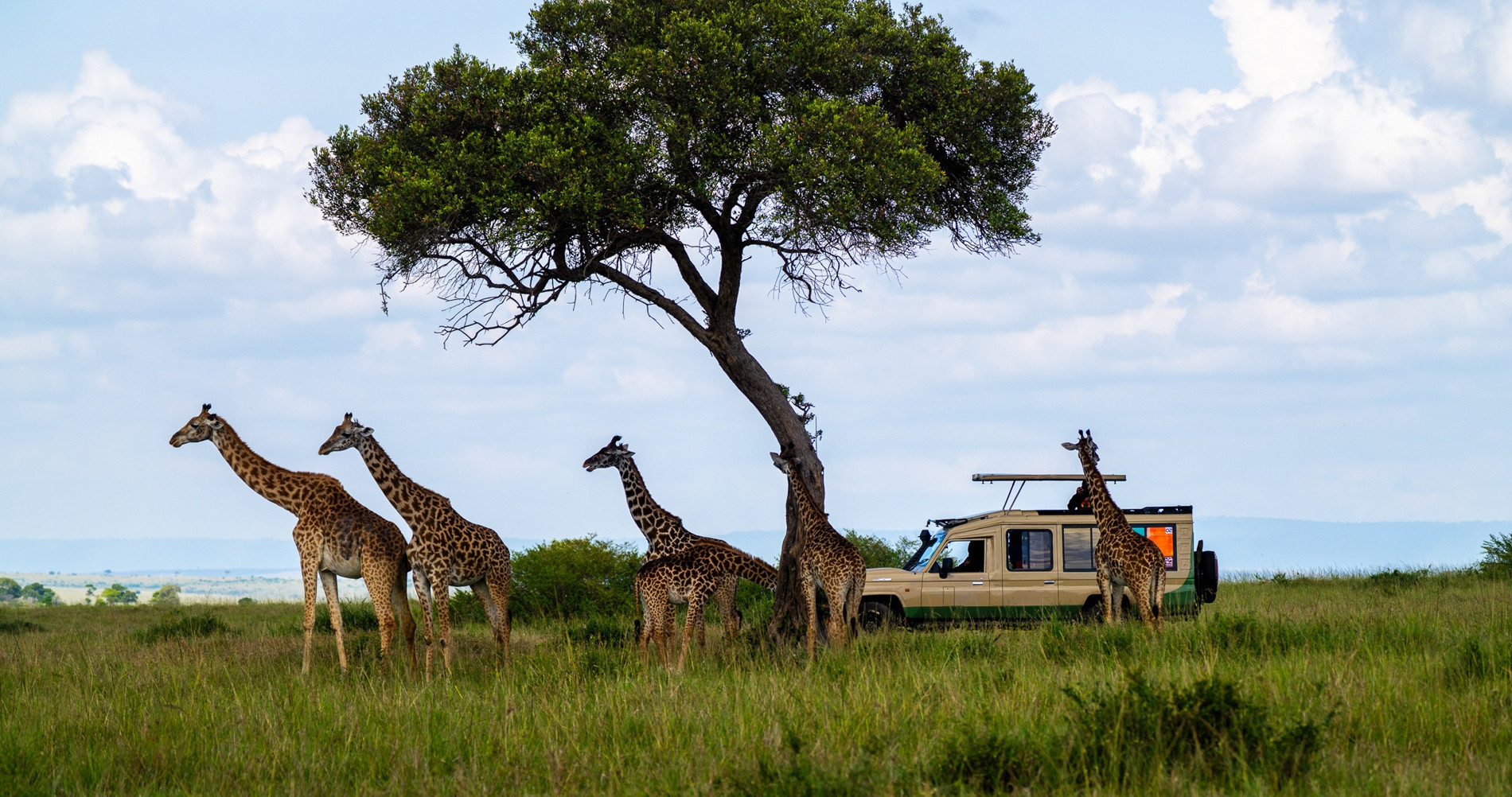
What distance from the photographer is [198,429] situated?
48.9ft

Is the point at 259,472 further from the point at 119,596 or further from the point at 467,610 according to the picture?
the point at 119,596

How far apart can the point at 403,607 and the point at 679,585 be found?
3.33 m

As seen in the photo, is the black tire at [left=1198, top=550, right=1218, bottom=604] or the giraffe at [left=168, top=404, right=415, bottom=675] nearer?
the giraffe at [left=168, top=404, right=415, bottom=675]

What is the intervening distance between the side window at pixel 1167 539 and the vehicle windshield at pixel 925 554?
→ 113 inches

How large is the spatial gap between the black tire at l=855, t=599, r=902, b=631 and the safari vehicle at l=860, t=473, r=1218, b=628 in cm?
2

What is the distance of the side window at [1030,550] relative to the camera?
58.4 feet

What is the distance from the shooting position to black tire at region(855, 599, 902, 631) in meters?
17.7

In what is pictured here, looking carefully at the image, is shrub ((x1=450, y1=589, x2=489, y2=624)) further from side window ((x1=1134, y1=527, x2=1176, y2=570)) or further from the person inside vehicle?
side window ((x1=1134, y1=527, x2=1176, y2=570))

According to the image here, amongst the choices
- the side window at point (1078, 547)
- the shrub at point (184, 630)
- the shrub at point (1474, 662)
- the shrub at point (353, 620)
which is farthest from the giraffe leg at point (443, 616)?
the shrub at point (1474, 662)

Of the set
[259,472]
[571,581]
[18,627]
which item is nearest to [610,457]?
[259,472]

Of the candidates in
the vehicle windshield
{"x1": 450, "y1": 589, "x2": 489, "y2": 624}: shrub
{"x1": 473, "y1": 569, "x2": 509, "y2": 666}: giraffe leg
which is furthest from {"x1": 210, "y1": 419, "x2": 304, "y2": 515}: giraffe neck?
the vehicle windshield

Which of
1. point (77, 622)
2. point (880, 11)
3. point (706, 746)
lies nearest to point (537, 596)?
point (77, 622)

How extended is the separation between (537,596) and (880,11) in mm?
12105

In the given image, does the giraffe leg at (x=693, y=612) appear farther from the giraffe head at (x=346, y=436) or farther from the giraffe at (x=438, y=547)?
the giraffe head at (x=346, y=436)
